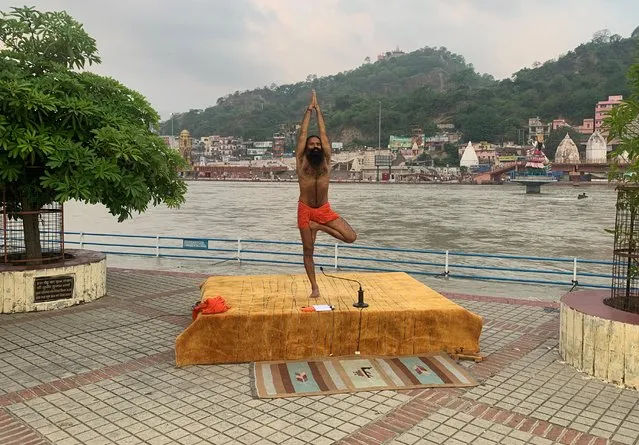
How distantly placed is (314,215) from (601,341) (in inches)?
165

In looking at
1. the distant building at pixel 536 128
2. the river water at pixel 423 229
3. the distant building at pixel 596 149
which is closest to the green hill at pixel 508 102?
the distant building at pixel 536 128

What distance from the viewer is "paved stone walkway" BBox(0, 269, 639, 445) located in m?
5.05

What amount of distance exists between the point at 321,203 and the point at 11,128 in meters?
5.66

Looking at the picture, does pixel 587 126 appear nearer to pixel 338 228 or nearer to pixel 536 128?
pixel 536 128

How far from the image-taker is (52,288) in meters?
9.87

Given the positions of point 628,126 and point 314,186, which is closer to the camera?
point 628,126

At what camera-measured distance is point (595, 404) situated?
5.80 metres

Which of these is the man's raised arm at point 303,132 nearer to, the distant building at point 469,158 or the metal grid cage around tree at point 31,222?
the metal grid cage around tree at point 31,222

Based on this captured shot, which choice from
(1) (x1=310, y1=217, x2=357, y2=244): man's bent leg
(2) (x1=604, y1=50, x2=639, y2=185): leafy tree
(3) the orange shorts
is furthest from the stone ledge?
(3) the orange shorts

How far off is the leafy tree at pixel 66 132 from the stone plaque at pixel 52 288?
789 millimetres

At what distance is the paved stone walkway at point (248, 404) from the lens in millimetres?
5047

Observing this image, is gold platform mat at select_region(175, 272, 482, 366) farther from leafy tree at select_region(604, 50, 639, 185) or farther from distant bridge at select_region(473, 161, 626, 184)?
distant bridge at select_region(473, 161, 626, 184)

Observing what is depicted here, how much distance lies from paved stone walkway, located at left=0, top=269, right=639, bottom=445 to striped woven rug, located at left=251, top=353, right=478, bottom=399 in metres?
0.16

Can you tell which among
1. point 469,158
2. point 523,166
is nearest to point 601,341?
point 523,166
